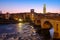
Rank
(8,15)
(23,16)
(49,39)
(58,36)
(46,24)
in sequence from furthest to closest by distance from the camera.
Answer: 1. (23,16)
2. (8,15)
3. (46,24)
4. (49,39)
5. (58,36)

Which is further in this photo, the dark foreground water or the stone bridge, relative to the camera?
the dark foreground water

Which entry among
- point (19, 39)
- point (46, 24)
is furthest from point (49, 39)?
point (46, 24)

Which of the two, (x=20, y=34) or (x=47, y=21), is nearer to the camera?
(x=20, y=34)

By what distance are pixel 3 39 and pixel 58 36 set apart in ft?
20.0

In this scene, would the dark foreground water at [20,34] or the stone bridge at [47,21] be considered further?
the dark foreground water at [20,34]

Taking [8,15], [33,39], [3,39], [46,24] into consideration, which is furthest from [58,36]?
[8,15]

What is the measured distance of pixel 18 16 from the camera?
41719 millimetres

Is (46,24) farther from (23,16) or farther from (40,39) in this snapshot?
(23,16)

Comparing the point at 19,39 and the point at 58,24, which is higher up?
the point at 58,24

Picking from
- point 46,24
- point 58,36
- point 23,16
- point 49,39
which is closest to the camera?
point 58,36

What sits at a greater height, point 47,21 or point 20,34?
point 47,21

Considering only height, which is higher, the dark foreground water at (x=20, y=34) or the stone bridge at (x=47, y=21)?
the stone bridge at (x=47, y=21)

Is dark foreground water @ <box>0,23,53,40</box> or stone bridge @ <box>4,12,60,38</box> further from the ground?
stone bridge @ <box>4,12,60,38</box>

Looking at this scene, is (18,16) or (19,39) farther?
(18,16)
